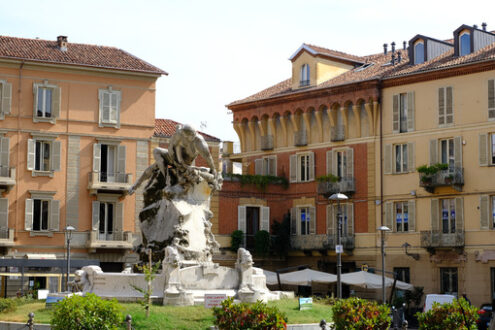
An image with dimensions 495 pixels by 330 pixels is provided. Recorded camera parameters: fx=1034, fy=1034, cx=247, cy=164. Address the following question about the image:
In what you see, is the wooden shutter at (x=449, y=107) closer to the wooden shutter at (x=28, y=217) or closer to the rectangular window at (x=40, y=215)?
the rectangular window at (x=40, y=215)

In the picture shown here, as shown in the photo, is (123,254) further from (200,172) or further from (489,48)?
(200,172)

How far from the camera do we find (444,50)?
56125mm

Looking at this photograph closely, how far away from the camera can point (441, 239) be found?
51.5 metres

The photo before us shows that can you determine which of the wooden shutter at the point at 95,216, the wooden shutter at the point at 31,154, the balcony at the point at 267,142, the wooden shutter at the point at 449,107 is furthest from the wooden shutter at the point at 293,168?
the wooden shutter at the point at 31,154

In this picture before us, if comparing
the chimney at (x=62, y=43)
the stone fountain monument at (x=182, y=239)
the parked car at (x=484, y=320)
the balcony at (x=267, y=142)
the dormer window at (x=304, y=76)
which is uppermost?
the chimney at (x=62, y=43)

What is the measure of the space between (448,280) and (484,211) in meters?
4.07

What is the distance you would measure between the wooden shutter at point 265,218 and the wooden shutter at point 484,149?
44.8 feet

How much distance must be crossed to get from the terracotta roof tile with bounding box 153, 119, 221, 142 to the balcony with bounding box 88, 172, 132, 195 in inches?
148

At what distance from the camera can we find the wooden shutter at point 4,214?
5238 cm

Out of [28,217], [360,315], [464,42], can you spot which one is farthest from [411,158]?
[360,315]

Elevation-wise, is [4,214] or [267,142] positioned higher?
[267,142]

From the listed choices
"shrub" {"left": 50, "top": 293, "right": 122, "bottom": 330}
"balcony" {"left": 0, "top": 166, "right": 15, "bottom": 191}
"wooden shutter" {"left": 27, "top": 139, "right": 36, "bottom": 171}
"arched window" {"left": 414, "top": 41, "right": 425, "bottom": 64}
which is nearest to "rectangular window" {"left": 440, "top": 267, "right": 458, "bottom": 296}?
"arched window" {"left": 414, "top": 41, "right": 425, "bottom": 64}

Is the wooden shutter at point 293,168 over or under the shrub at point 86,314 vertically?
over

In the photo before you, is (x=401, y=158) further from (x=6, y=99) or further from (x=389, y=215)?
(x=6, y=99)
